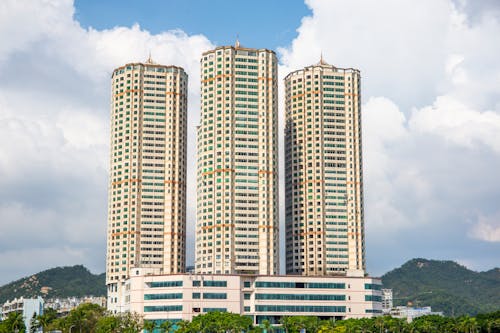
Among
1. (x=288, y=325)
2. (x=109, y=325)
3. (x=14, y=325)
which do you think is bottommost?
(x=288, y=325)

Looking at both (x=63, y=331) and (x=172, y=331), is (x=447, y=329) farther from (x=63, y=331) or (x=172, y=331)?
(x=63, y=331)

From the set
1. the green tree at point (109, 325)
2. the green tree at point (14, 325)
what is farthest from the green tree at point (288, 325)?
the green tree at point (14, 325)

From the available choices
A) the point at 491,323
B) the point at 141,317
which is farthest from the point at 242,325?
the point at 491,323

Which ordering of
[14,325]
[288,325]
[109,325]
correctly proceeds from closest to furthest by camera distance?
[14,325] → [109,325] → [288,325]

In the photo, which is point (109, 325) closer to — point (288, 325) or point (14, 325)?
point (14, 325)

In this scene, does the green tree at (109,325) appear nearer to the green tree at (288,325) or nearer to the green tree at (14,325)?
the green tree at (14,325)

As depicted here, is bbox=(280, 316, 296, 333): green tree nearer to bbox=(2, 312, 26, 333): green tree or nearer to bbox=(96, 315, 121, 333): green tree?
bbox=(96, 315, 121, 333): green tree

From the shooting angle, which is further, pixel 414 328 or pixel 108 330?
pixel 414 328

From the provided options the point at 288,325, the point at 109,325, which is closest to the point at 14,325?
the point at 109,325

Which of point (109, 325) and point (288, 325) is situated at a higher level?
point (109, 325)

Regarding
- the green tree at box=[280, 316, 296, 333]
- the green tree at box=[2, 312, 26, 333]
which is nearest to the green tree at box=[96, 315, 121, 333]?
the green tree at box=[2, 312, 26, 333]

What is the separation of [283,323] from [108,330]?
4588 centimetres

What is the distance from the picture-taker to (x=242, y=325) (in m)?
175

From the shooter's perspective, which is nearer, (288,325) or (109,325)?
(109,325)
